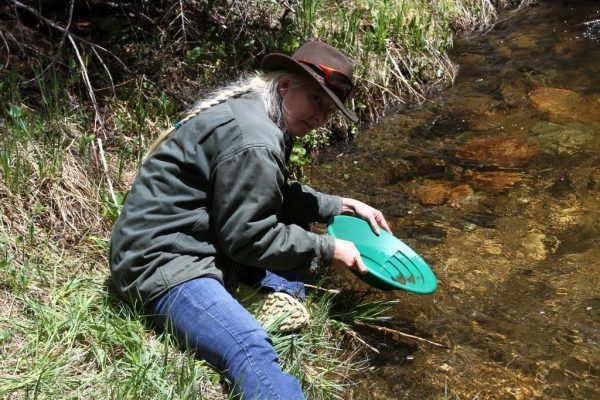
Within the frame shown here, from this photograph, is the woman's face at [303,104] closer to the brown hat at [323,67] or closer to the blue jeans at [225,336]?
the brown hat at [323,67]

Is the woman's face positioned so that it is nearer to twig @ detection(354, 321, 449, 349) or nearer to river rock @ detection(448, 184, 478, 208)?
twig @ detection(354, 321, 449, 349)

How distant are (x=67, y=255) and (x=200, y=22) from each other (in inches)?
90.8

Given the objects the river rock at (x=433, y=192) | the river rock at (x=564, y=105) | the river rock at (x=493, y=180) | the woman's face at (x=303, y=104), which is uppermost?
the woman's face at (x=303, y=104)

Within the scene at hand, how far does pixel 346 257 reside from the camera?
8.39 ft

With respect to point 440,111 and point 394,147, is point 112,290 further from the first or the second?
point 440,111

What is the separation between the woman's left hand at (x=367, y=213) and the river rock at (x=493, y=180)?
4.75ft

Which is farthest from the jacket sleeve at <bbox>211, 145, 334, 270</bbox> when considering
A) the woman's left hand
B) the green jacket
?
the woman's left hand

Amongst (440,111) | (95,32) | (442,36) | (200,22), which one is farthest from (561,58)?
(95,32)

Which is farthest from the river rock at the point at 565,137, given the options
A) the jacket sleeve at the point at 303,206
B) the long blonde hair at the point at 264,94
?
the long blonde hair at the point at 264,94

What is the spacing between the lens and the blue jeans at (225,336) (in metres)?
2.23

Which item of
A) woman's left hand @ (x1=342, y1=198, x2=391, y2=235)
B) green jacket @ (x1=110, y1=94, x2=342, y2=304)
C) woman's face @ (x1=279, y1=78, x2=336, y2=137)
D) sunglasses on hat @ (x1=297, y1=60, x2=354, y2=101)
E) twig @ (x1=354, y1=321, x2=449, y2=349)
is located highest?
sunglasses on hat @ (x1=297, y1=60, x2=354, y2=101)

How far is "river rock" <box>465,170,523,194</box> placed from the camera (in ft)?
14.3

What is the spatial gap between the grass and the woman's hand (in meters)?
0.34

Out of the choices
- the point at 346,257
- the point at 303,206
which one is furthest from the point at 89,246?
the point at 346,257
